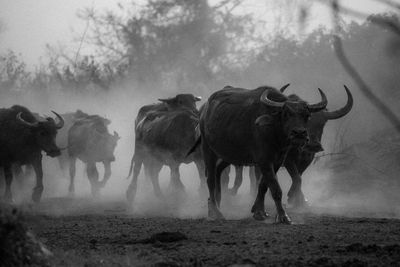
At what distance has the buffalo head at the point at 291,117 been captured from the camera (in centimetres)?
1105

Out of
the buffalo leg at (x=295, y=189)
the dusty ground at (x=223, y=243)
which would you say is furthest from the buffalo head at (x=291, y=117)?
the buffalo leg at (x=295, y=189)

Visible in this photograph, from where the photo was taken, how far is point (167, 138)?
64.0 ft

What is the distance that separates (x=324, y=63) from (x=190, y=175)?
30.3ft

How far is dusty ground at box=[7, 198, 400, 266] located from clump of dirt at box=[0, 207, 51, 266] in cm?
11

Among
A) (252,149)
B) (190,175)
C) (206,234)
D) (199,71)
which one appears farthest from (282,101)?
(199,71)

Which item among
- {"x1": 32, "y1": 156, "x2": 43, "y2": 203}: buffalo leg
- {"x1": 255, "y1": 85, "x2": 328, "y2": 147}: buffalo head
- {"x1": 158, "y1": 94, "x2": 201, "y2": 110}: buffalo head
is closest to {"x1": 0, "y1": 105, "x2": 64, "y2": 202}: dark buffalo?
{"x1": 32, "y1": 156, "x2": 43, "y2": 203}: buffalo leg

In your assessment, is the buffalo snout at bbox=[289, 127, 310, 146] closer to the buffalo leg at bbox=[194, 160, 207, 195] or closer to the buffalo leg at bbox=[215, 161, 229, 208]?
the buffalo leg at bbox=[215, 161, 229, 208]

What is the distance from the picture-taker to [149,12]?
5303cm

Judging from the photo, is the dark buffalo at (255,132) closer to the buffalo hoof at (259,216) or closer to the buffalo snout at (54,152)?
the buffalo hoof at (259,216)

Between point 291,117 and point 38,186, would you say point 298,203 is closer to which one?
point 291,117

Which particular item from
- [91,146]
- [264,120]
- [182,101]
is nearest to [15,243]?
[264,120]

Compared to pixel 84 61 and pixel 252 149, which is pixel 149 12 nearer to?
pixel 84 61

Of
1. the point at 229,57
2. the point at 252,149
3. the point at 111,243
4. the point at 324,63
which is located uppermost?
the point at 229,57

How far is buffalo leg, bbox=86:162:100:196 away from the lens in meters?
23.5
